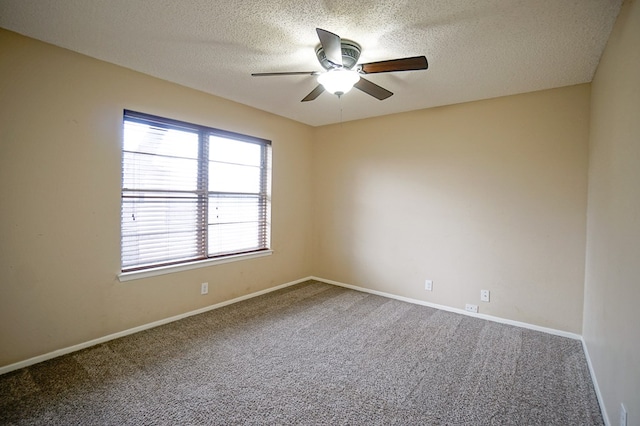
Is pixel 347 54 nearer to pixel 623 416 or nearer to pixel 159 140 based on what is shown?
pixel 159 140

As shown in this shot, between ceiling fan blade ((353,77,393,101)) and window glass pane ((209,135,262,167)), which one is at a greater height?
ceiling fan blade ((353,77,393,101))

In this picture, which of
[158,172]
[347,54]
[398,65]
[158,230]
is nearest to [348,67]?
[347,54]

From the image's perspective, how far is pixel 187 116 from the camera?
3250mm

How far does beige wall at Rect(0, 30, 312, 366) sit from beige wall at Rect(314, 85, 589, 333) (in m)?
2.33

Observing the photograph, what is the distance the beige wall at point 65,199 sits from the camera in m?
2.23

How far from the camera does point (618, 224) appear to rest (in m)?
1.76

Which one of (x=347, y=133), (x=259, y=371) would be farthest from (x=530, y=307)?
(x=347, y=133)

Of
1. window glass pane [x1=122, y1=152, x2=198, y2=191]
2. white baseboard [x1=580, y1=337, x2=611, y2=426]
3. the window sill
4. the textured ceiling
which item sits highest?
the textured ceiling

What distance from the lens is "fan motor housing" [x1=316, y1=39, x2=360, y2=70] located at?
7.36 feet

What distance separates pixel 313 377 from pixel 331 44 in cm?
227

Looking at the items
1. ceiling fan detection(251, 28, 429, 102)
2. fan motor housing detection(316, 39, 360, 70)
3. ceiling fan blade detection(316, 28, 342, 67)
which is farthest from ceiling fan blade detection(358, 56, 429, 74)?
ceiling fan blade detection(316, 28, 342, 67)

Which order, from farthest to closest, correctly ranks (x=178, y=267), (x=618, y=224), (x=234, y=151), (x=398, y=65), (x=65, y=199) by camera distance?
1. (x=234, y=151)
2. (x=178, y=267)
3. (x=65, y=199)
4. (x=398, y=65)
5. (x=618, y=224)

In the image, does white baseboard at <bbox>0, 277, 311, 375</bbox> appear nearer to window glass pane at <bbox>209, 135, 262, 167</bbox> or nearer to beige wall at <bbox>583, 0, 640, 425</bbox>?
window glass pane at <bbox>209, 135, 262, 167</bbox>

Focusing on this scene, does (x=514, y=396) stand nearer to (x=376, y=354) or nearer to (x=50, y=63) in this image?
(x=376, y=354)
